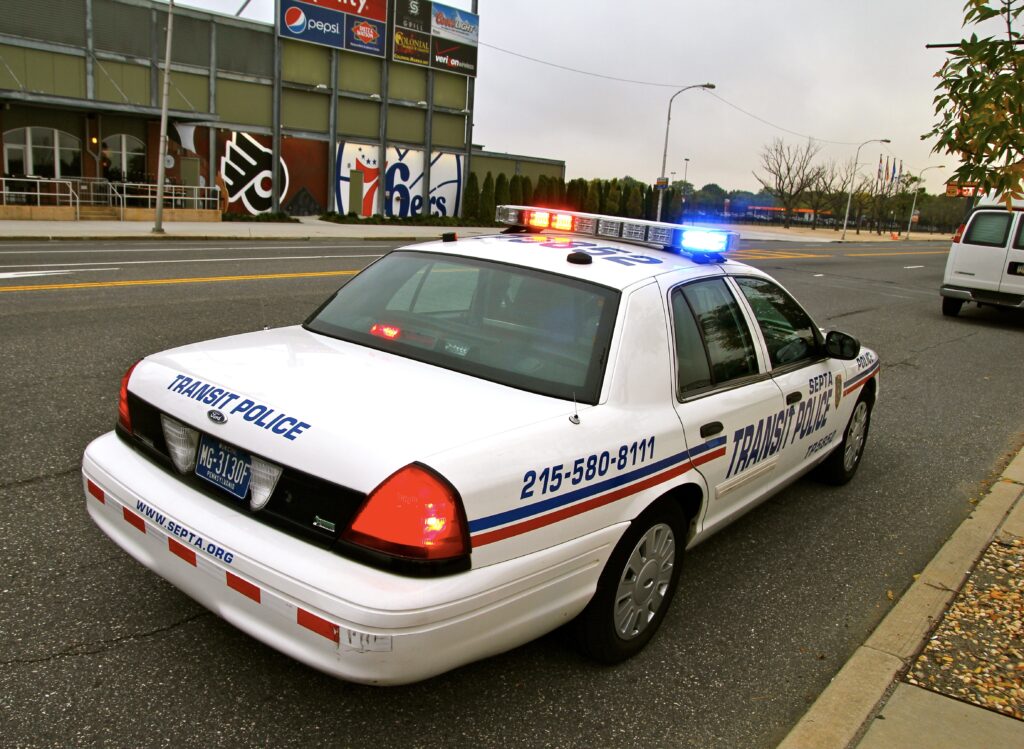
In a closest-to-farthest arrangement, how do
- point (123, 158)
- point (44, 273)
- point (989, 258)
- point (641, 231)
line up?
point (641, 231) < point (44, 273) < point (989, 258) < point (123, 158)

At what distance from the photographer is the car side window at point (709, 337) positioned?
3484mm

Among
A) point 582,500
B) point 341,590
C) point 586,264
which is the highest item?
point 586,264

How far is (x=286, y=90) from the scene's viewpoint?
3369 cm

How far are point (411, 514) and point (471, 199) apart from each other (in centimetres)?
3739

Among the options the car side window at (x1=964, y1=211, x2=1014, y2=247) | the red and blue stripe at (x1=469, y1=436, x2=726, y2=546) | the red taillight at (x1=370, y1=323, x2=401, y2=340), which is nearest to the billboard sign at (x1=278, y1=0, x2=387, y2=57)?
the car side window at (x1=964, y1=211, x2=1014, y2=247)

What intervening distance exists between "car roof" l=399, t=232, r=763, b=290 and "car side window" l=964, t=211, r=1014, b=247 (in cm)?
1157

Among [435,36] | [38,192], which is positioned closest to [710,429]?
[38,192]

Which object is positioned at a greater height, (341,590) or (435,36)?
(435,36)

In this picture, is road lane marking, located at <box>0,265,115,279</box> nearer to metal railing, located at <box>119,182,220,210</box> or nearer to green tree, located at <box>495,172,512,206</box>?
metal railing, located at <box>119,182,220,210</box>

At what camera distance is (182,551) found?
273 centimetres

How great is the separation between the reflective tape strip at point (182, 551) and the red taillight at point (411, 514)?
0.69 meters

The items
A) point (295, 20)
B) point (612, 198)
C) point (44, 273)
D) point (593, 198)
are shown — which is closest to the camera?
point (44, 273)

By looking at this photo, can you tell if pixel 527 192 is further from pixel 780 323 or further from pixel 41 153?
pixel 780 323

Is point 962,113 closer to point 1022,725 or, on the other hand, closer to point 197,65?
point 1022,725
